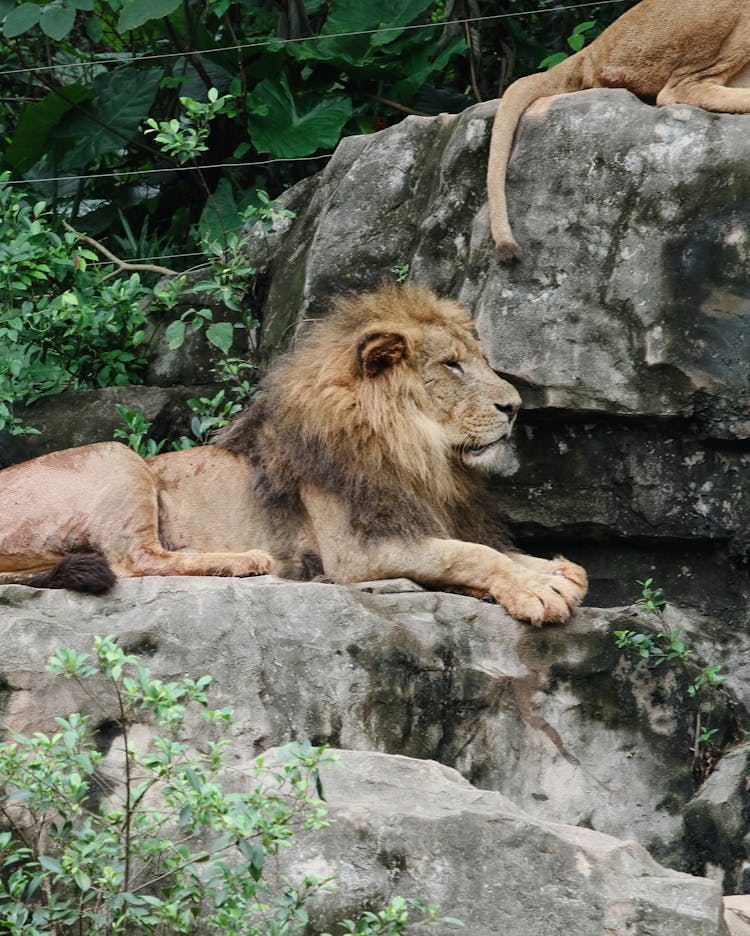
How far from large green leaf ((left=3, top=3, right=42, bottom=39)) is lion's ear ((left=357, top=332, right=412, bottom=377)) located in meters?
2.95

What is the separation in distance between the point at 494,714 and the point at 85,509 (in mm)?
1532

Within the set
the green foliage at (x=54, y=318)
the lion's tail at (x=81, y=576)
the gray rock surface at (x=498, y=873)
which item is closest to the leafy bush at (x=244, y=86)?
the green foliage at (x=54, y=318)

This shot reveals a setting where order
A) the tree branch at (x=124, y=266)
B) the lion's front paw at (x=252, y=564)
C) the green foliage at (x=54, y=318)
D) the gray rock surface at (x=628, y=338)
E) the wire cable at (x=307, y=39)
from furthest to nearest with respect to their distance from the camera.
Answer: the wire cable at (x=307, y=39) < the tree branch at (x=124, y=266) < the green foliage at (x=54, y=318) < the gray rock surface at (x=628, y=338) < the lion's front paw at (x=252, y=564)

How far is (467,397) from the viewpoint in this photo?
5.30 metres

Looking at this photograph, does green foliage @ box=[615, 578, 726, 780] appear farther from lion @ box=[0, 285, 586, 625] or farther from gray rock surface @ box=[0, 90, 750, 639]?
gray rock surface @ box=[0, 90, 750, 639]

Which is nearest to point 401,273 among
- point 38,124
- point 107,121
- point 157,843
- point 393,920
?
point 107,121

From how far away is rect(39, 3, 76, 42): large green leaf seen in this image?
7062 millimetres

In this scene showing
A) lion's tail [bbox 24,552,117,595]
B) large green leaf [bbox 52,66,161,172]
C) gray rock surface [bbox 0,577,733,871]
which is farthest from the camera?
large green leaf [bbox 52,66,161,172]

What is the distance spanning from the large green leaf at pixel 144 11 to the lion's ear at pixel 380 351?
2.68 meters

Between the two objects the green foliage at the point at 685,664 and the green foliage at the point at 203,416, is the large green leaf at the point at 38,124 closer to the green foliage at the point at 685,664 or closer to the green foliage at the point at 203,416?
the green foliage at the point at 203,416

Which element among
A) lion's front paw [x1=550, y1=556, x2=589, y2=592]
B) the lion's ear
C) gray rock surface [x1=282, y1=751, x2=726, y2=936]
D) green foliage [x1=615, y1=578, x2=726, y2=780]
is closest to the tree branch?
the lion's ear

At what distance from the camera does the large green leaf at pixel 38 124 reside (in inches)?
303

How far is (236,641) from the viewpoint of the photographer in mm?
4379

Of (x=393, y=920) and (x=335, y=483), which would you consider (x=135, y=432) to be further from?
(x=393, y=920)
